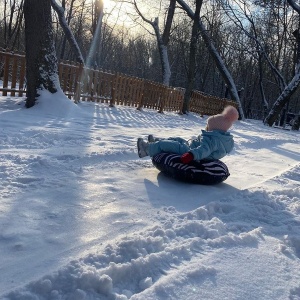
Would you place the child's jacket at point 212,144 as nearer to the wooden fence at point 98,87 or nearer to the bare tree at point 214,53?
the wooden fence at point 98,87

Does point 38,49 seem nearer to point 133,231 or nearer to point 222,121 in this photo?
point 222,121

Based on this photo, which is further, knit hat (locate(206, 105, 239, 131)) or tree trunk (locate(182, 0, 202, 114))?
tree trunk (locate(182, 0, 202, 114))

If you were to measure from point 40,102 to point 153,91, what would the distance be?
26.6 feet

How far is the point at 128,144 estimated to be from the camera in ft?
20.4

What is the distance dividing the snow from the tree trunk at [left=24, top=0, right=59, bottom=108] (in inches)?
169

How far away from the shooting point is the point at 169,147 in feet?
14.7

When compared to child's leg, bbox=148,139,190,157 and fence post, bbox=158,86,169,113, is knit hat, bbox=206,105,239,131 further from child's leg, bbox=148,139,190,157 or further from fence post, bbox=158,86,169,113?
fence post, bbox=158,86,169,113

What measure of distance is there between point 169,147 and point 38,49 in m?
5.72

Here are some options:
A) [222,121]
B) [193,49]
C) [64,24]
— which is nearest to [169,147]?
[222,121]

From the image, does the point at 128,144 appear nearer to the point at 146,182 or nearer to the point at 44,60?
the point at 146,182

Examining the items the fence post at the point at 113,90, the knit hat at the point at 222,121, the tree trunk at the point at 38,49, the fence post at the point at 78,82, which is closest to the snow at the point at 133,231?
the knit hat at the point at 222,121

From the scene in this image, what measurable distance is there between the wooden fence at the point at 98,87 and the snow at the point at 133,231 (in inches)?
250

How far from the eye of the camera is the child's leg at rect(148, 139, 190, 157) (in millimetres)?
4449

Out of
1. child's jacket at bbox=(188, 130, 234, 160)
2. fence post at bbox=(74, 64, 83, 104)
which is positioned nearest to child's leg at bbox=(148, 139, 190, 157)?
child's jacket at bbox=(188, 130, 234, 160)
